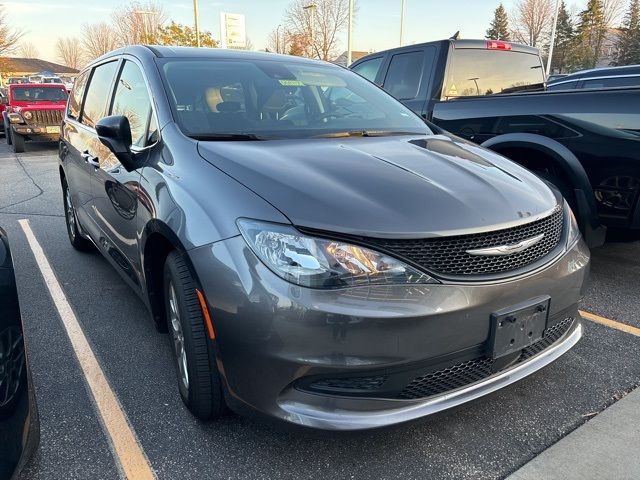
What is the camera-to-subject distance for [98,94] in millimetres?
3920

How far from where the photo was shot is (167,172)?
241cm

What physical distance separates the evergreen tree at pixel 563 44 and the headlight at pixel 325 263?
2042 inches

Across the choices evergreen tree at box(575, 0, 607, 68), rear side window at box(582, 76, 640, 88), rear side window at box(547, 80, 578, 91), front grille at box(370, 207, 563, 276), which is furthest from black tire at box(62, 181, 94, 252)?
evergreen tree at box(575, 0, 607, 68)

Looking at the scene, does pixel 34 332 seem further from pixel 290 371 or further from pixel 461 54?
pixel 461 54

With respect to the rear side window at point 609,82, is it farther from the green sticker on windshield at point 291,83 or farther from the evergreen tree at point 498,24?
the evergreen tree at point 498,24

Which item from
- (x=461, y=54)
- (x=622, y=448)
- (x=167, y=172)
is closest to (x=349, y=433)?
(x=622, y=448)

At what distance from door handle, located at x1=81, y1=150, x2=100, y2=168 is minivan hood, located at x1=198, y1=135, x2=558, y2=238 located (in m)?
1.36

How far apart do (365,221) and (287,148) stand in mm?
777

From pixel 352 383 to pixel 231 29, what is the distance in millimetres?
36679

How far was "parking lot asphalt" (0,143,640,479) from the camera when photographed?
6.93ft

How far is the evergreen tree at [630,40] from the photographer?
42625mm

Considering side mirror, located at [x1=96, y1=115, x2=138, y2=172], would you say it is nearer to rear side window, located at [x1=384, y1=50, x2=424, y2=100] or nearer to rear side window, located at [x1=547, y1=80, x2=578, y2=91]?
rear side window, located at [x1=384, y1=50, x2=424, y2=100]

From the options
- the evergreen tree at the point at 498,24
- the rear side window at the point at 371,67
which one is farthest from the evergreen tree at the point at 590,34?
the rear side window at the point at 371,67

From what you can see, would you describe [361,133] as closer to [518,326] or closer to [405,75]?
[518,326]
